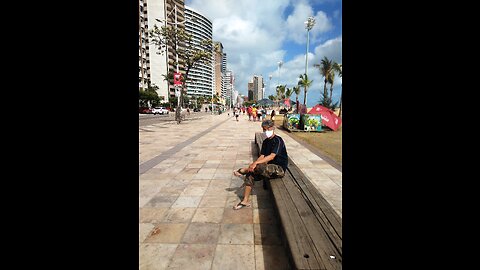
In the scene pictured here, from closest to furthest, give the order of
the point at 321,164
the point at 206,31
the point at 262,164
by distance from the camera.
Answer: the point at 262,164
the point at 321,164
the point at 206,31

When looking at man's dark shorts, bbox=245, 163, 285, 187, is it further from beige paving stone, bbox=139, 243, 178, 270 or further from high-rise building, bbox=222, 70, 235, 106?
high-rise building, bbox=222, 70, 235, 106

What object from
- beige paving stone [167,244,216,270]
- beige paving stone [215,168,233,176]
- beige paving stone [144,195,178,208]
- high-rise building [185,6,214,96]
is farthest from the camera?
high-rise building [185,6,214,96]

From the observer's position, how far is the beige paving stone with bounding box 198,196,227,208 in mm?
4195

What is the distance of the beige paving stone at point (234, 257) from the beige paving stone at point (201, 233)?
22 cm

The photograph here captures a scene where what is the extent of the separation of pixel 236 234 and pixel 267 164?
130 cm

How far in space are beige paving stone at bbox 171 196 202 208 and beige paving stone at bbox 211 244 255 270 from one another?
1406 mm

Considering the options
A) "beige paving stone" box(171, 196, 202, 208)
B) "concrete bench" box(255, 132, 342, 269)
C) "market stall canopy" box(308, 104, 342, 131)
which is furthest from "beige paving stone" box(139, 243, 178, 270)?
"market stall canopy" box(308, 104, 342, 131)

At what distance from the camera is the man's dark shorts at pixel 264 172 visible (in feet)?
13.0
